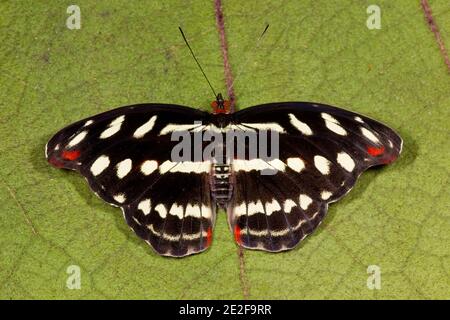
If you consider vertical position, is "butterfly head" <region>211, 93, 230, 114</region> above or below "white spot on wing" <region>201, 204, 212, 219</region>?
above

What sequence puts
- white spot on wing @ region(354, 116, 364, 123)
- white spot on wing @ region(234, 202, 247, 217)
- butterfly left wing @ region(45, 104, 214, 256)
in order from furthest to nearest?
white spot on wing @ region(234, 202, 247, 217) < butterfly left wing @ region(45, 104, 214, 256) < white spot on wing @ region(354, 116, 364, 123)

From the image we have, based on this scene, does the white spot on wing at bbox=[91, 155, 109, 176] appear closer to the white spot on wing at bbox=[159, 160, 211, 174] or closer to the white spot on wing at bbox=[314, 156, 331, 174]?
the white spot on wing at bbox=[159, 160, 211, 174]

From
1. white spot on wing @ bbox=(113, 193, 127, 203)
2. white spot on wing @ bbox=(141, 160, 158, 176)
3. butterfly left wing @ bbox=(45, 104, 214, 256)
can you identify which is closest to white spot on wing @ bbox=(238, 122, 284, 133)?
butterfly left wing @ bbox=(45, 104, 214, 256)

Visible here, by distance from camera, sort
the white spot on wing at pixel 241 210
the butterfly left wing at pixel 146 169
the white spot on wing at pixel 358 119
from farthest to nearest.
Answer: the white spot on wing at pixel 241 210 → the butterfly left wing at pixel 146 169 → the white spot on wing at pixel 358 119

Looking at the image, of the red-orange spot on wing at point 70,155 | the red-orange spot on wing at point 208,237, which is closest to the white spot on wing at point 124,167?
the red-orange spot on wing at point 70,155

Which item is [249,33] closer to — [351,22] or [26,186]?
[351,22]

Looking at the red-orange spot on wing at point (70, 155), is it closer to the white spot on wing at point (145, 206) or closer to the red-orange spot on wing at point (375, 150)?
the white spot on wing at point (145, 206)

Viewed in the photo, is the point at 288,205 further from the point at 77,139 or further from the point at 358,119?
the point at 77,139

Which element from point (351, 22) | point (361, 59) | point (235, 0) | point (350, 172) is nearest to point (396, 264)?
point (350, 172)
